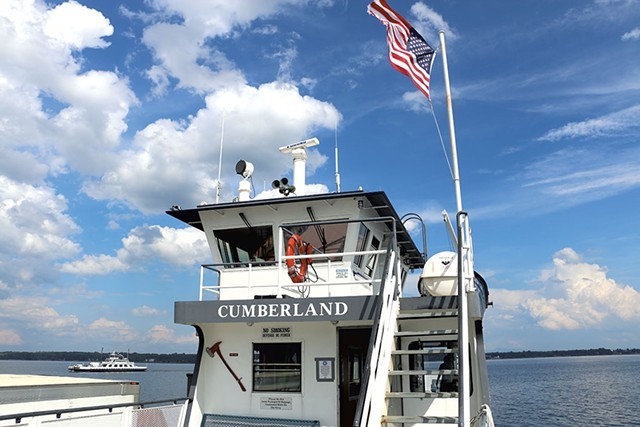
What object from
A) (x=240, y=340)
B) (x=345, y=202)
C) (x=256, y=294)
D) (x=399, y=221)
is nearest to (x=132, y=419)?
(x=240, y=340)

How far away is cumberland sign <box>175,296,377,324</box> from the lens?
8781 mm

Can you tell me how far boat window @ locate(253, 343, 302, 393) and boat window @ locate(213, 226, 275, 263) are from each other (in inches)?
79.6

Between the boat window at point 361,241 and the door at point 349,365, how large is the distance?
163 cm

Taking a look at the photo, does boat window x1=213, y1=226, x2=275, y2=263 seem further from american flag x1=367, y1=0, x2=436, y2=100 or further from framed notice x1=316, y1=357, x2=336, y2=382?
american flag x1=367, y1=0, x2=436, y2=100

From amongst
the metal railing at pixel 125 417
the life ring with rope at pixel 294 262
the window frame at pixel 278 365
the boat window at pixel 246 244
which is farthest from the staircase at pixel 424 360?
the metal railing at pixel 125 417

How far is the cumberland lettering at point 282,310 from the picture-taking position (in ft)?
29.2

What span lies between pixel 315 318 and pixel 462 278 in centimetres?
263

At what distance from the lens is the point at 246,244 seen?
1194 centimetres

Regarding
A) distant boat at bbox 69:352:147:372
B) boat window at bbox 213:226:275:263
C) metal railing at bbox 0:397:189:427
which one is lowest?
distant boat at bbox 69:352:147:372

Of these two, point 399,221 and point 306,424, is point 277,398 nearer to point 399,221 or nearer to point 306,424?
point 306,424

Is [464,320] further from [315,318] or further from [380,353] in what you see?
[315,318]

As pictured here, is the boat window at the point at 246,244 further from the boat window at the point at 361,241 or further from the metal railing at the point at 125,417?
the metal railing at the point at 125,417

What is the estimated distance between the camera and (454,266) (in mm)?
8820

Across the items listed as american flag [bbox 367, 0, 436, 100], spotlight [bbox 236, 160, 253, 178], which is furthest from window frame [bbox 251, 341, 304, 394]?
american flag [bbox 367, 0, 436, 100]
